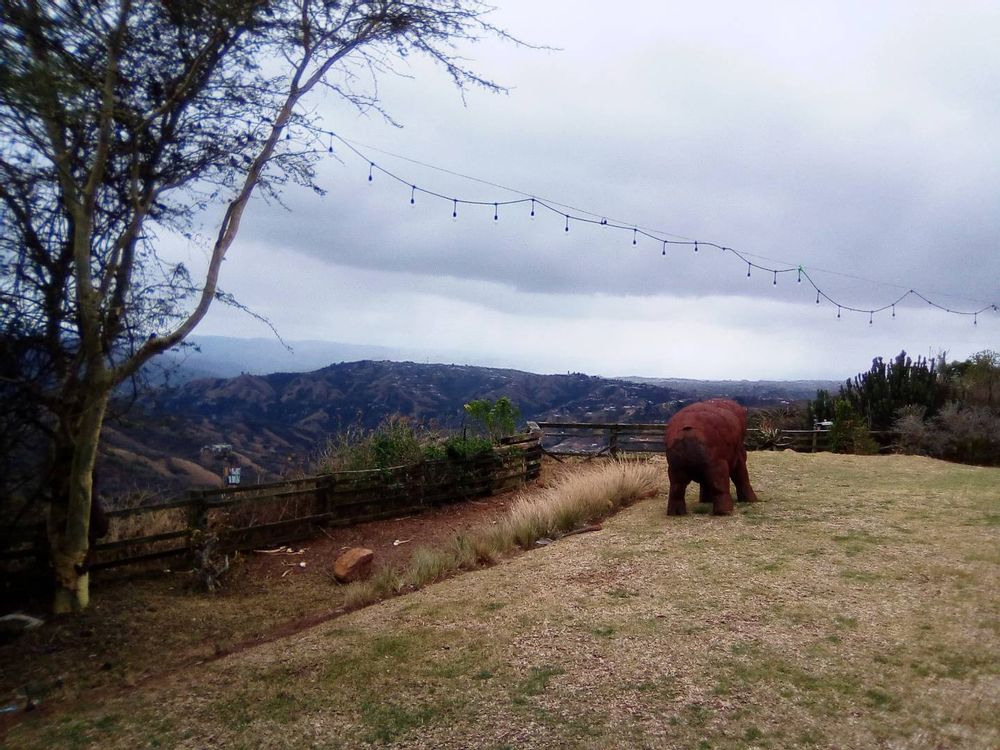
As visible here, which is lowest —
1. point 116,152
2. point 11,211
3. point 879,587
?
point 879,587

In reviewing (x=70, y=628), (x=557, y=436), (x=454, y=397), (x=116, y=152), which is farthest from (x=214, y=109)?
(x=454, y=397)

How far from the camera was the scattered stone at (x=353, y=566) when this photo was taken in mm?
8766

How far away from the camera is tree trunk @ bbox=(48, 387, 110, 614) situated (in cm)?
683

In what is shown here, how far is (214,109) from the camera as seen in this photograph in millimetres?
7793

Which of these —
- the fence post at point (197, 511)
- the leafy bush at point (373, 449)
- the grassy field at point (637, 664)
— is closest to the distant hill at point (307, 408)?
the leafy bush at point (373, 449)

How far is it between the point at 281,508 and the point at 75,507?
4040mm

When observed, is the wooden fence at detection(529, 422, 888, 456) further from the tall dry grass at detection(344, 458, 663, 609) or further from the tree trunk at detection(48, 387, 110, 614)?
the tree trunk at detection(48, 387, 110, 614)

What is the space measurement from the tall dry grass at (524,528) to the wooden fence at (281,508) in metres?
2.08

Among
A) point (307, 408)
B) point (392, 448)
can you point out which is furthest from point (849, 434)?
point (307, 408)

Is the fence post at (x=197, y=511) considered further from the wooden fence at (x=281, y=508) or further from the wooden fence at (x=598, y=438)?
the wooden fence at (x=598, y=438)

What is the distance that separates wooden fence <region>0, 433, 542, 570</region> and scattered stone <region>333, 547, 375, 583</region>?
1663mm

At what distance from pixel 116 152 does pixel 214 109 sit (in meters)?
1.18

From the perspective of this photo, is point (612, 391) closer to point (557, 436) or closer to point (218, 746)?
point (557, 436)

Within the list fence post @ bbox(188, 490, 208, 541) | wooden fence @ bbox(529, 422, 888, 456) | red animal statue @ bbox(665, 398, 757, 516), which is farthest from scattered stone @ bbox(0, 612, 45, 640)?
wooden fence @ bbox(529, 422, 888, 456)
